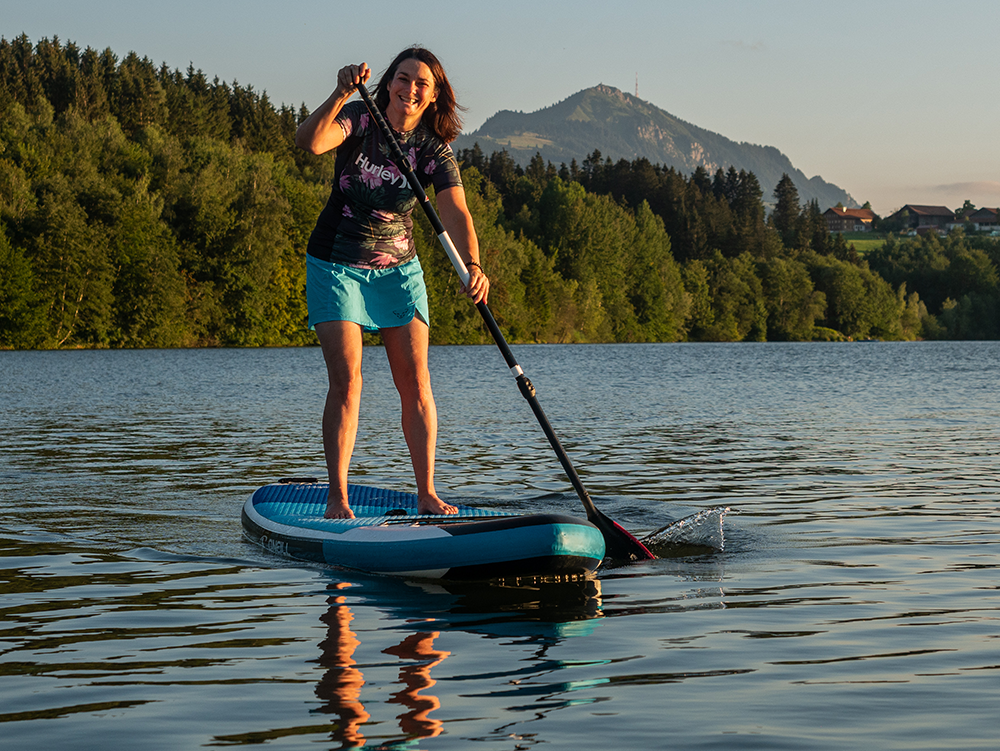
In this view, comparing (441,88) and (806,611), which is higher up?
(441,88)

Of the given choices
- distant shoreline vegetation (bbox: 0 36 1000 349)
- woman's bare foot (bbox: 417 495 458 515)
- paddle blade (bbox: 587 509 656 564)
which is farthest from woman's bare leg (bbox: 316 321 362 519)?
distant shoreline vegetation (bbox: 0 36 1000 349)

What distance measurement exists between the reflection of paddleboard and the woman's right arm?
212cm

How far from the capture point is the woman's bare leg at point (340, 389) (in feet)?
21.7

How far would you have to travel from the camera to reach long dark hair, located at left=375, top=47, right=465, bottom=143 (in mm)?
6641

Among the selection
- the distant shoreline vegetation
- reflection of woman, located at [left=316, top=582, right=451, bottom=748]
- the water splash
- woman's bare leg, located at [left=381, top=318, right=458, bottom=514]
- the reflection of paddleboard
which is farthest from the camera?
the distant shoreline vegetation

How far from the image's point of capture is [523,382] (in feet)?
22.8

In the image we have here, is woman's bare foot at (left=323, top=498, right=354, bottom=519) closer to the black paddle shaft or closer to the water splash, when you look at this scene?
the black paddle shaft

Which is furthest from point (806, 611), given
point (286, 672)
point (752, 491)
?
point (752, 491)

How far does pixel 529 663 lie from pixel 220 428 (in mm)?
13334

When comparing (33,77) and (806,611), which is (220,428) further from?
(33,77)

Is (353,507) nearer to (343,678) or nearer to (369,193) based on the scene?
(369,193)

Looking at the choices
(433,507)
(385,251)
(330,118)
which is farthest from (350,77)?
(433,507)

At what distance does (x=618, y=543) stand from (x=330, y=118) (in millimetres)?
2967

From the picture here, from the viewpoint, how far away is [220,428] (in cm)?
1722
